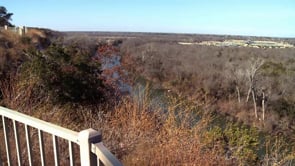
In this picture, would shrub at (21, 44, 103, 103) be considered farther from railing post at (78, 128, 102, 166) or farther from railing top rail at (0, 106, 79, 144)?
railing post at (78, 128, 102, 166)

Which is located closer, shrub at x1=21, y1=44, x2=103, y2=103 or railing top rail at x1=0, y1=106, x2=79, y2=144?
Result: railing top rail at x1=0, y1=106, x2=79, y2=144

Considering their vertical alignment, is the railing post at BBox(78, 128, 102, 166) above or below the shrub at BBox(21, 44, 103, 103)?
above

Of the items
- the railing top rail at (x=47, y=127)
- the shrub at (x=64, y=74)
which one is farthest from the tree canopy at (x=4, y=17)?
the railing top rail at (x=47, y=127)

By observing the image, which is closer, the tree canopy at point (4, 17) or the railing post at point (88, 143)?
the railing post at point (88, 143)

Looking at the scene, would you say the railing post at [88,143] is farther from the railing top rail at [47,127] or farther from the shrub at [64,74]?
the shrub at [64,74]

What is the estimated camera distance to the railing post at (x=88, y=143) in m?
1.26

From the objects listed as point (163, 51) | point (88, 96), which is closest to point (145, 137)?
point (88, 96)

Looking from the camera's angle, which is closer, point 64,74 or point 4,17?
point 64,74

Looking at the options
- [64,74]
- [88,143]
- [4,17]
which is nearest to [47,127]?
[88,143]

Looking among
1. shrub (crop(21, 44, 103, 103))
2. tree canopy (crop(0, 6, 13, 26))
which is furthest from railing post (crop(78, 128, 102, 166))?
tree canopy (crop(0, 6, 13, 26))

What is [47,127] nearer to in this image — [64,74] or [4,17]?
[64,74]

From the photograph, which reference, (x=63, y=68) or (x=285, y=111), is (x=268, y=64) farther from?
(x=63, y=68)

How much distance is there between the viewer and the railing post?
126cm

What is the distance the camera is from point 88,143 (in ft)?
4.14
